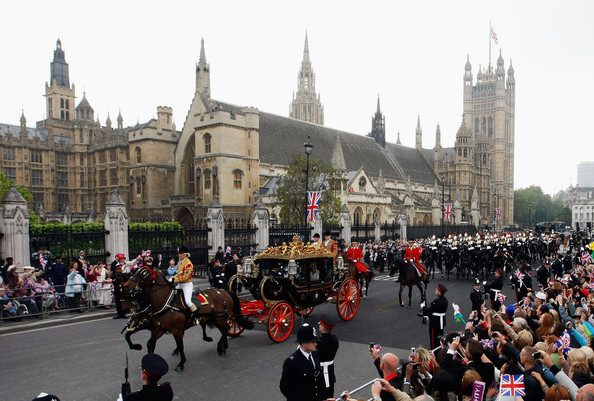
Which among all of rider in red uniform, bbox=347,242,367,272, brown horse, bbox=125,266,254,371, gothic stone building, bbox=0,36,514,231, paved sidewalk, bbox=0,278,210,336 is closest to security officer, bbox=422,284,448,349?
brown horse, bbox=125,266,254,371

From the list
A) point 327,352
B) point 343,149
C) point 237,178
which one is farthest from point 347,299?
point 343,149

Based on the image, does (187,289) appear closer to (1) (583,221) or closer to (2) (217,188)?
(2) (217,188)

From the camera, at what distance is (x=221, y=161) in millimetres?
38562

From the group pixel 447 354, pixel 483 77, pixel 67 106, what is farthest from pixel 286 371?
pixel 483 77

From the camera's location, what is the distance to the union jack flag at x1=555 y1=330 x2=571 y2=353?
6548 mm

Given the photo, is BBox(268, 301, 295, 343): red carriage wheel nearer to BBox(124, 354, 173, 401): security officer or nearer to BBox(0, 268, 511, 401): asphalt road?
BBox(0, 268, 511, 401): asphalt road

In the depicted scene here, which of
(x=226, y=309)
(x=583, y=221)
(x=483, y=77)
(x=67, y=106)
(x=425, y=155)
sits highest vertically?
(x=483, y=77)

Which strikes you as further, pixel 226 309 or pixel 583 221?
pixel 583 221

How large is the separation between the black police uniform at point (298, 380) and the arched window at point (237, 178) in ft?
116

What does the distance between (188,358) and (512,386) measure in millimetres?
7219

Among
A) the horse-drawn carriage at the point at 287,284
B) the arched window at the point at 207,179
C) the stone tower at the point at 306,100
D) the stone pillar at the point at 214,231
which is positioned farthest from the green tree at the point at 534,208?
the horse-drawn carriage at the point at 287,284

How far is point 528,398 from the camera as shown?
191 inches

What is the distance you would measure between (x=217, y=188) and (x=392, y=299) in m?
24.2

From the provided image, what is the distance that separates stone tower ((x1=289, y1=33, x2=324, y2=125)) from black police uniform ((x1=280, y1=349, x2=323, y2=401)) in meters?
90.1
